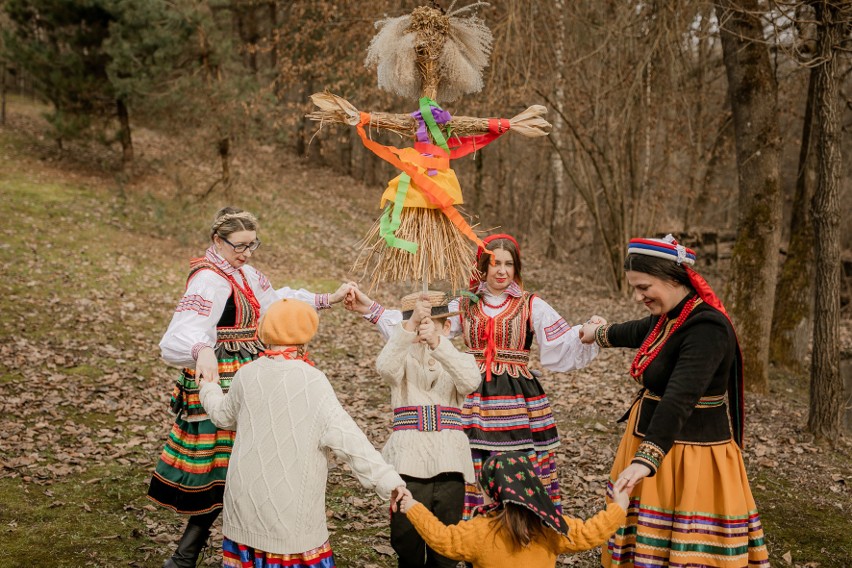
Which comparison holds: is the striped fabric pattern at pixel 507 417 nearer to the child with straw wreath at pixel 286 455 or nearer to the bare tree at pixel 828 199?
the child with straw wreath at pixel 286 455

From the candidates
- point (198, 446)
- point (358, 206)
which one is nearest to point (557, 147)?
point (358, 206)

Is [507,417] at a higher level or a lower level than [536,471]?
higher

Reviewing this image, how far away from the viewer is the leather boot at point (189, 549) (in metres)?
3.76

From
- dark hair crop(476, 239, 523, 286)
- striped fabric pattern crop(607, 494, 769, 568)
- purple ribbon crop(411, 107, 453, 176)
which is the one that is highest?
purple ribbon crop(411, 107, 453, 176)

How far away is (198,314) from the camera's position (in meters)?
3.68

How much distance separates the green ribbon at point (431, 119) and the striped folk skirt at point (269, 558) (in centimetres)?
191

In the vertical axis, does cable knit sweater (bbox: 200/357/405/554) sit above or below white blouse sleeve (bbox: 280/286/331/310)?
below

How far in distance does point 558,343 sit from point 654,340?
84cm

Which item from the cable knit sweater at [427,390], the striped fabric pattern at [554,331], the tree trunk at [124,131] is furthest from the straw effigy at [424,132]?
the tree trunk at [124,131]

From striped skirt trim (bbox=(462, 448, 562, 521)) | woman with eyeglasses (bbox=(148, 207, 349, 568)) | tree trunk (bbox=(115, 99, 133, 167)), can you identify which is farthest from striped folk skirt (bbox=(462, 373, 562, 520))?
tree trunk (bbox=(115, 99, 133, 167))

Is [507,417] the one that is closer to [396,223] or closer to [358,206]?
[396,223]

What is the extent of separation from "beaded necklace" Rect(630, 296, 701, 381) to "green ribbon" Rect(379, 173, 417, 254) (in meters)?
1.15

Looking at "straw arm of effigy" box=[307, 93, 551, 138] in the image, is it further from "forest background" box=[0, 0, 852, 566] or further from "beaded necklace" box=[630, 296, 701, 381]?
"forest background" box=[0, 0, 852, 566]

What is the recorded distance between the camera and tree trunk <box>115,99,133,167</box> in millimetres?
15805
